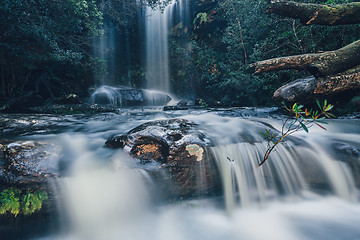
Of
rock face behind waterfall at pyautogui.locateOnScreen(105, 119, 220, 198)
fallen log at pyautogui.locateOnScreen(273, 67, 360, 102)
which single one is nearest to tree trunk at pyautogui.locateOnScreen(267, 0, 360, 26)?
fallen log at pyautogui.locateOnScreen(273, 67, 360, 102)

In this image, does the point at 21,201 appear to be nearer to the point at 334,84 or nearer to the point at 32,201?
the point at 32,201

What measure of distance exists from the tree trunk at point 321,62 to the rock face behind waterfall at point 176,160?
2551mm

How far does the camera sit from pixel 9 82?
905cm

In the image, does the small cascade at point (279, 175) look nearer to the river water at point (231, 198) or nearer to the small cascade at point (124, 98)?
the river water at point (231, 198)

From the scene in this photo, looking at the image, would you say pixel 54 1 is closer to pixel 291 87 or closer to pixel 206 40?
pixel 291 87

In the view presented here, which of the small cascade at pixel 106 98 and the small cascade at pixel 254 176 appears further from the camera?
the small cascade at pixel 106 98

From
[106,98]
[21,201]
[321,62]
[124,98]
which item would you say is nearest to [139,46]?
[124,98]

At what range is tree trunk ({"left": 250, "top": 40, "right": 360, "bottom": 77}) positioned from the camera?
3898 millimetres

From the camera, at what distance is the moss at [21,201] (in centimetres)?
195

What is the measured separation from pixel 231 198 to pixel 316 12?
433cm

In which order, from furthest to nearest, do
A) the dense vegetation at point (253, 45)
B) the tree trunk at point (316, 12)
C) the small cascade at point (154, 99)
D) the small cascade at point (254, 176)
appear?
the small cascade at point (154, 99) → the dense vegetation at point (253, 45) → the tree trunk at point (316, 12) → the small cascade at point (254, 176)

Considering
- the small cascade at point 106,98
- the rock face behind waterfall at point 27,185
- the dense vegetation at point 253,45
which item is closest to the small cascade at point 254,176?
the rock face behind waterfall at point 27,185

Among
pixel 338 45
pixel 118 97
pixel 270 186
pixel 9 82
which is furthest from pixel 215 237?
A: pixel 9 82

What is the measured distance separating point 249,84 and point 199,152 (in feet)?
25.5
